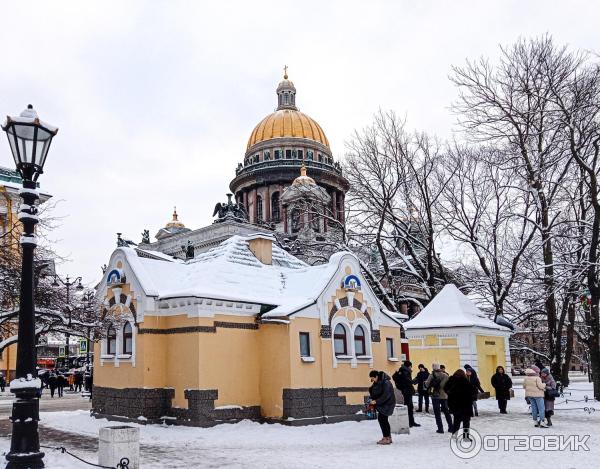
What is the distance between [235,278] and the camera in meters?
19.2

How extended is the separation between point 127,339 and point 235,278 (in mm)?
3616

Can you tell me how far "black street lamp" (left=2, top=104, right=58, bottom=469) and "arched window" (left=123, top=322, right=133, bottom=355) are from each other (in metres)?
9.14

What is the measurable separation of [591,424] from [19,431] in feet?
47.0

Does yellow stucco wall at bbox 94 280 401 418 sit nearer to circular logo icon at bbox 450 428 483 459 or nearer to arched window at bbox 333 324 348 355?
arched window at bbox 333 324 348 355

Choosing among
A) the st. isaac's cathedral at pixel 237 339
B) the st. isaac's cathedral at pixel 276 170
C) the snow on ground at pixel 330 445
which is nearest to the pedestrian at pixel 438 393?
the snow on ground at pixel 330 445

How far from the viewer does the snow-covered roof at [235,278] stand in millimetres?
18188

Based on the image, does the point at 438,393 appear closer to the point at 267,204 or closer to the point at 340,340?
the point at 340,340

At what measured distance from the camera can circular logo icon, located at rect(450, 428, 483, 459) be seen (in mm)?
12156

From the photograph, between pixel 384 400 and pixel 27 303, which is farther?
pixel 384 400

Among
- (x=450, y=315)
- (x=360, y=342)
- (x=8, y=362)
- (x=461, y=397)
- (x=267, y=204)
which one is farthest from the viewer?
(x=267, y=204)

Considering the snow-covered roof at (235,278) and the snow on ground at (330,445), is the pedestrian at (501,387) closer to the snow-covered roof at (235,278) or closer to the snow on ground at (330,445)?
the snow on ground at (330,445)

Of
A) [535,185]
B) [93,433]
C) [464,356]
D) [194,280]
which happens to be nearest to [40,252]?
[194,280]

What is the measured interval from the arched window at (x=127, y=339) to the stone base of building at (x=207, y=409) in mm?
1130

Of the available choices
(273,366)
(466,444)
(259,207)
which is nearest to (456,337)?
(273,366)
